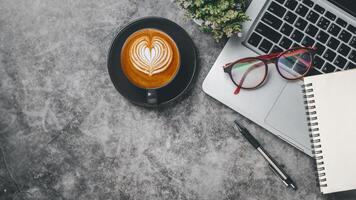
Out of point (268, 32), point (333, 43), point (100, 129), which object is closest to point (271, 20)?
point (268, 32)

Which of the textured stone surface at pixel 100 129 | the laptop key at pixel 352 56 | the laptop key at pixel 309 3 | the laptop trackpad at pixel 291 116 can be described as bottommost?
the textured stone surface at pixel 100 129

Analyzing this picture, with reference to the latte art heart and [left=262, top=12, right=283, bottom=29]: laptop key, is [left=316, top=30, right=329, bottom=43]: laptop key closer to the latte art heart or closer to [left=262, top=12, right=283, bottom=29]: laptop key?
[left=262, top=12, right=283, bottom=29]: laptop key

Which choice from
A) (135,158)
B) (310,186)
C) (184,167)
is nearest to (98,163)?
(135,158)

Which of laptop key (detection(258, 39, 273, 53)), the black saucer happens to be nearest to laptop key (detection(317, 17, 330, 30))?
laptop key (detection(258, 39, 273, 53))

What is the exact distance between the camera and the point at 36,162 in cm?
101

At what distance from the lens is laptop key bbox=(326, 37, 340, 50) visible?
3.11 feet

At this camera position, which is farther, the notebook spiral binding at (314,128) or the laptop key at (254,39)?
the laptop key at (254,39)

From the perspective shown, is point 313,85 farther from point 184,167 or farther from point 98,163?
point 98,163

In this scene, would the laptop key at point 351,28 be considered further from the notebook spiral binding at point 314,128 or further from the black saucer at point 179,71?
the black saucer at point 179,71

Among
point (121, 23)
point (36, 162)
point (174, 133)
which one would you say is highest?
point (121, 23)

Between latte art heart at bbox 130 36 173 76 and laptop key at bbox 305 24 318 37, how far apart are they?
10.6 inches

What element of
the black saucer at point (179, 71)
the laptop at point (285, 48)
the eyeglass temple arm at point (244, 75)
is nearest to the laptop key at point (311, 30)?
the laptop at point (285, 48)

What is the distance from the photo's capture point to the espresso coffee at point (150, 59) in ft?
3.09

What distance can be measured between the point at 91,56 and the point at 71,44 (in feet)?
0.16
